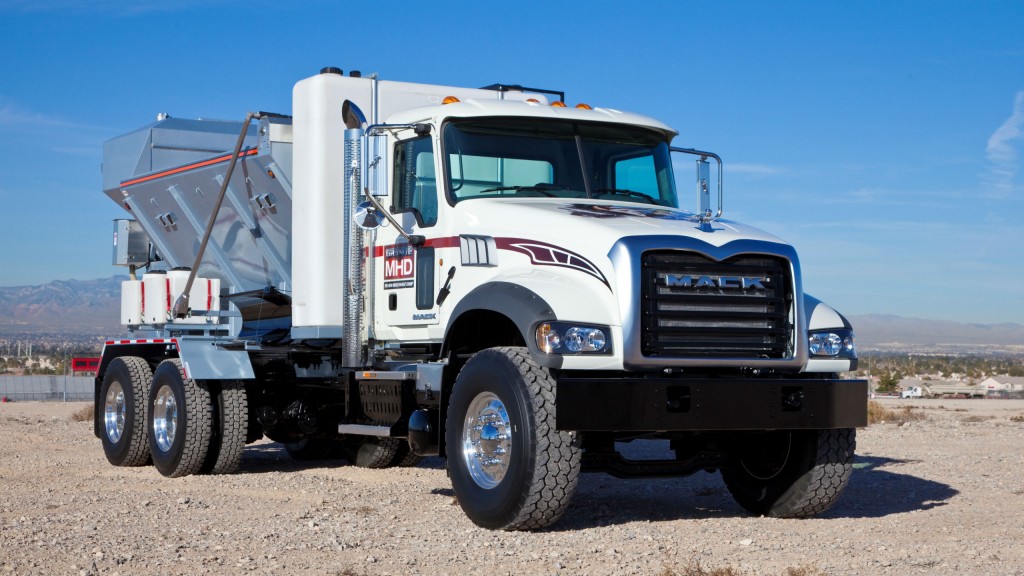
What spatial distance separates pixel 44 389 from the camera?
46.6 meters

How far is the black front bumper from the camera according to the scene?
8.23 meters

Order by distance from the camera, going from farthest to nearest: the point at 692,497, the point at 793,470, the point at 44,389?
the point at 44,389 < the point at 692,497 < the point at 793,470

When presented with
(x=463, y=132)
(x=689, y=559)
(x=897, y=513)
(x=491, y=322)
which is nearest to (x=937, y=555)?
(x=689, y=559)

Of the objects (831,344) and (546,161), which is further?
(546,161)

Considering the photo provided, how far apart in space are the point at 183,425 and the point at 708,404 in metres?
6.00

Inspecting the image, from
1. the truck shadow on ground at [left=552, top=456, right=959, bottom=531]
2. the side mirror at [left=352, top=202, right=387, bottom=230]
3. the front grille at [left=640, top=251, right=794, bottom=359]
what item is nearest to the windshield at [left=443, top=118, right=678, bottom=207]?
the side mirror at [left=352, top=202, right=387, bottom=230]

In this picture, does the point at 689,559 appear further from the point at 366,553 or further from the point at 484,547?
the point at 366,553

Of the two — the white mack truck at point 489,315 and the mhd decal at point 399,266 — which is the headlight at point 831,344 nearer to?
the white mack truck at point 489,315

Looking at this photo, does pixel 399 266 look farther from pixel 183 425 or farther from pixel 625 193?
pixel 183 425

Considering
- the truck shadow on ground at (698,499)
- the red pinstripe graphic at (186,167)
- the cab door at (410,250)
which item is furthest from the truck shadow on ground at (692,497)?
the red pinstripe graphic at (186,167)

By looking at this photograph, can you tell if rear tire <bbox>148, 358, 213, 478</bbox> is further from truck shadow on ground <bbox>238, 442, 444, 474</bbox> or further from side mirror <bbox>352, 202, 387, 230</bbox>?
side mirror <bbox>352, 202, 387, 230</bbox>

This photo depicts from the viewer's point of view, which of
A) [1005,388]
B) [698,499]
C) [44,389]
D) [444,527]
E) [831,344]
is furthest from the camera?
[1005,388]

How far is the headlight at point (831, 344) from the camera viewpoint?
30.3ft

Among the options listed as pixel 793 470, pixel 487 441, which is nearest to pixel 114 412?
pixel 487 441
